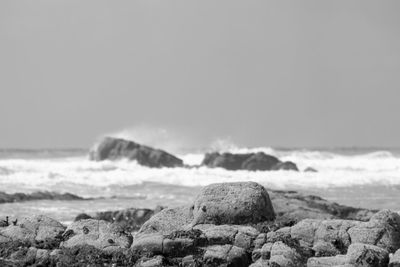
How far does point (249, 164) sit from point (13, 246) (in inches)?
1949

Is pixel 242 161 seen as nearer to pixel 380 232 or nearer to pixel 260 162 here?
pixel 260 162

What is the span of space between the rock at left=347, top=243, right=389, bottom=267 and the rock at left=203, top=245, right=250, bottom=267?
2154 millimetres

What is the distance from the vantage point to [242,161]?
220ft

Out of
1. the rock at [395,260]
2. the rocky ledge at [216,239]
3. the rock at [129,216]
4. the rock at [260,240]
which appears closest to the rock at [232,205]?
the rocky ledge at [216,239]

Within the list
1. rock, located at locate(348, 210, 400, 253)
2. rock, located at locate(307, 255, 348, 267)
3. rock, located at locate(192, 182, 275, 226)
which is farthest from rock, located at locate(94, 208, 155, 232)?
rock, located at locate(307, 255, 348, 267)

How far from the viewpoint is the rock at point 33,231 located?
18.2 metres

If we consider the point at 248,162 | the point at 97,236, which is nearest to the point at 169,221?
the point at 97,236

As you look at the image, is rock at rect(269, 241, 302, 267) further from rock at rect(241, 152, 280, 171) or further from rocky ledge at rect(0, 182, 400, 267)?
rock at rect(241, 152, 280, 171)

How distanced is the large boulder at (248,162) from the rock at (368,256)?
158 feet

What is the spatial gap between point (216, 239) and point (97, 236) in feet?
9.30

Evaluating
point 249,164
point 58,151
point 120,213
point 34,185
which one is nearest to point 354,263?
point 120,213

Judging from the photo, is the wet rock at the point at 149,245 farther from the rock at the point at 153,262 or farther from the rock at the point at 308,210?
the rock at the point at 308,210

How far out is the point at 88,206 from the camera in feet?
113

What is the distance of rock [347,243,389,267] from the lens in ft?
51.1
